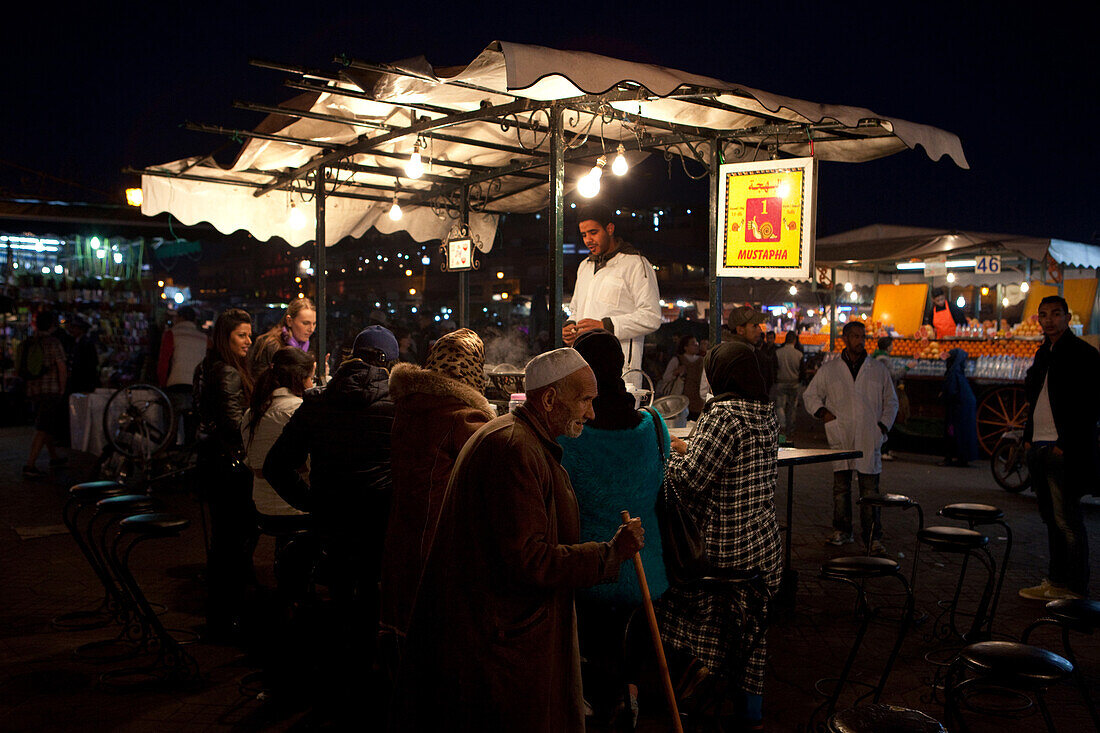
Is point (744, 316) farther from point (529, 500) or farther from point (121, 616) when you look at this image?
point (121, 616)

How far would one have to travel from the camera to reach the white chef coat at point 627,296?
640cm

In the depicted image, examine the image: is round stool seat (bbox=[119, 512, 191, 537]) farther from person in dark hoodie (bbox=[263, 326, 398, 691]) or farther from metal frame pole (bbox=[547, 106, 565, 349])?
metal frame pole (bbox=[547, 106, 565, 349])

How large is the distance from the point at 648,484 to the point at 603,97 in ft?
10.7

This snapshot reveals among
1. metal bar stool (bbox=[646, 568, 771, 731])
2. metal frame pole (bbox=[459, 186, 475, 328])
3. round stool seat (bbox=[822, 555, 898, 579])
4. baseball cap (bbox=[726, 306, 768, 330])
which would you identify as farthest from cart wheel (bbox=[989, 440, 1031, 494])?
metal bar stool (bbox=[646, 568, 771, 731])

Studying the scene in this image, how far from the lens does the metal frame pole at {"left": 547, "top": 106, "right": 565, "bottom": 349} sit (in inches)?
235

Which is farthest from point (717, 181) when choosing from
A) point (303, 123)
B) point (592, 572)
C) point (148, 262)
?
point (148, 262)

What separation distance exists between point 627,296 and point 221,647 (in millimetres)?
3839

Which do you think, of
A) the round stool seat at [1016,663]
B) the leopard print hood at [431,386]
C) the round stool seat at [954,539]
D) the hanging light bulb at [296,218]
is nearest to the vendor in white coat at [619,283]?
the round stool seat at [954,539]

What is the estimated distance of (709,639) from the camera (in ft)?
13.6

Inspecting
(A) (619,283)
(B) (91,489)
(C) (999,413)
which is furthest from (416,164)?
(C) (999,413)

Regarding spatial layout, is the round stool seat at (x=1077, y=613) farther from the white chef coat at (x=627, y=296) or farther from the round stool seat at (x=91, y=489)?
the round stool seat at (x=91, y=489)

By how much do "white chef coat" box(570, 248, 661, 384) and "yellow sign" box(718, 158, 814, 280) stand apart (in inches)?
25.4

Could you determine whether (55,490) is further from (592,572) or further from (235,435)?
(592,572)

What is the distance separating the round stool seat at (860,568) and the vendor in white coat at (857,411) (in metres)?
3.60
